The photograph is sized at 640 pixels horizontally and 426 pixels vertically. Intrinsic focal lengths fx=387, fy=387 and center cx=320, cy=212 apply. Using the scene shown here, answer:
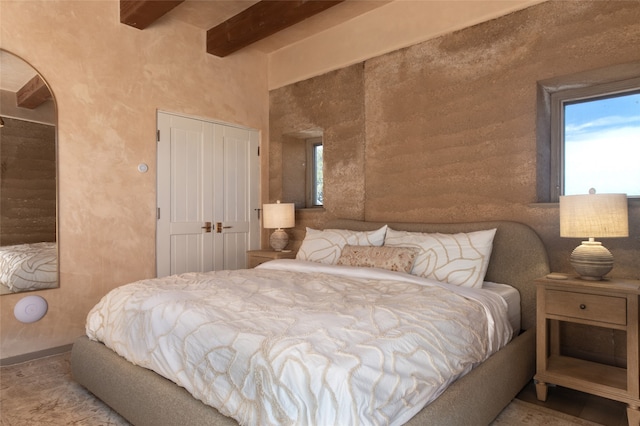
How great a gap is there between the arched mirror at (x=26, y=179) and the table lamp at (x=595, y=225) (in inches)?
141

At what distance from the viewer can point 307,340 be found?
132 centimetres

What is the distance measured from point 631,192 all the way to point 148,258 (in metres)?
3.80

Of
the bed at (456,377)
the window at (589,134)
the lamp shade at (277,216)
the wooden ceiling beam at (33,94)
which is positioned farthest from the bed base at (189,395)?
the lamp shade at (277,216)

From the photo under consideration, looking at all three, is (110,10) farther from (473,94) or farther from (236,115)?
(473,94)

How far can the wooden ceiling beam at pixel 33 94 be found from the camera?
2.87m

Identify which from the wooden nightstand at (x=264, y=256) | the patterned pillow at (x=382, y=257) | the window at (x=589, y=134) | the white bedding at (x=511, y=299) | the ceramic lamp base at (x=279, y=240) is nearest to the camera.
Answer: the white bedding at (x=511, y=299)

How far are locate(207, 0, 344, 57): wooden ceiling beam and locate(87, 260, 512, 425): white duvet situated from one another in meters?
2.31

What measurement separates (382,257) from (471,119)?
132 cm

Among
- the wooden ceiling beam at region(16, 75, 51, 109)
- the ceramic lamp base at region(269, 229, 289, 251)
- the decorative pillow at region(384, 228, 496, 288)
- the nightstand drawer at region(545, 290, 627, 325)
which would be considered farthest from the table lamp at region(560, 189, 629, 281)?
the wooden ceiling beam at region(16, 75, 51, 109)

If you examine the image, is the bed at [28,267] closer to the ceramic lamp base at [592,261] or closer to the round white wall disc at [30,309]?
the round white wall disc at [30,309]

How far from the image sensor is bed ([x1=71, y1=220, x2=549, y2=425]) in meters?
1.46

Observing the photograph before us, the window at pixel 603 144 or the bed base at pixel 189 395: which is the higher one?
the window at pixel 603 144

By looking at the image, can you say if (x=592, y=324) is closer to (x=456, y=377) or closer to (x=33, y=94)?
(x=456, y=377)

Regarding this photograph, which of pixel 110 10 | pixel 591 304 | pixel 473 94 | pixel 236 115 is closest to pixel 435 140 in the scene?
pixel 473 94
